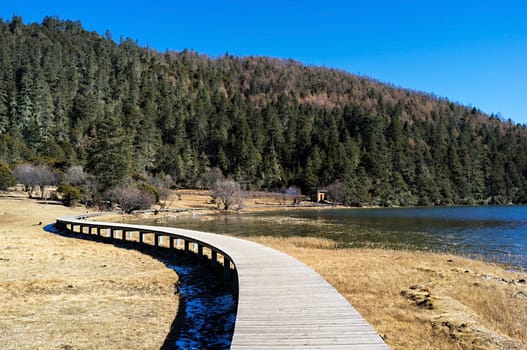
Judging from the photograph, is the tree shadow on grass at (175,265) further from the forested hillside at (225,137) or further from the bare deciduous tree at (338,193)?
the bare deciduous tree at (338,193)

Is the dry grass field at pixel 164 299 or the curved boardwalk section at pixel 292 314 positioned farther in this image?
the dry grass field at pixel 164 299

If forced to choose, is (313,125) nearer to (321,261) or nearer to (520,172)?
(520,172)

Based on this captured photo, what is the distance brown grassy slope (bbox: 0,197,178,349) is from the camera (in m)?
8.34

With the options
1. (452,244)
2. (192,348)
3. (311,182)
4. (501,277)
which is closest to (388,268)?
(501,277)

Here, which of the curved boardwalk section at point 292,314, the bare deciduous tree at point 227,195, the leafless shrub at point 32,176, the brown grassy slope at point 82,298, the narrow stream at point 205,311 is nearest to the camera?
the curved boardwalk section at point 292,314

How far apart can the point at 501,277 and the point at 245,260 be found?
422 inches

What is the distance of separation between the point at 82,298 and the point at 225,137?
123955 millimetres

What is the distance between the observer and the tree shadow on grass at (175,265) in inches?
335

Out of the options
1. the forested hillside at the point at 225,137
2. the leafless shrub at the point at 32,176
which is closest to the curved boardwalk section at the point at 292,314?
the leafless shrub at the point at 32,176

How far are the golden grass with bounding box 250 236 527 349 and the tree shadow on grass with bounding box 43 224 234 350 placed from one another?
389 centimetres

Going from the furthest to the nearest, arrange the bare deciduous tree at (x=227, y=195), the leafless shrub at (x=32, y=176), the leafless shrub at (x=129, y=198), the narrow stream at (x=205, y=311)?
the bare deciduous tree at (x=227, y=195)
the leafless shrub at (x=32, y=176)
the leafless shrub at (x=129, y=198)
the narrow stream at (x=205, y=311)

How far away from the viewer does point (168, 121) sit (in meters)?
133

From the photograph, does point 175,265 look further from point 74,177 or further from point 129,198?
point 74,177

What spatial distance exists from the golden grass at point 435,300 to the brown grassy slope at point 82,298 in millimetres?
5380
